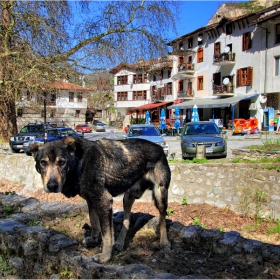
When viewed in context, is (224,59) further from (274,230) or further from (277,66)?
(274,230)

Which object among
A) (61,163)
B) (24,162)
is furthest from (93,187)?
(24,162)

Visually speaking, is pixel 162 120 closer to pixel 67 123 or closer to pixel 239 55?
pixel 239 55

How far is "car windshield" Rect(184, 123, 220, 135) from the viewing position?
14555 mm

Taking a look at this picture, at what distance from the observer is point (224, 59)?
37750 millimetres

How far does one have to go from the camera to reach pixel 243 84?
116 feet

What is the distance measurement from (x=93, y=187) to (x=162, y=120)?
29.4 meters

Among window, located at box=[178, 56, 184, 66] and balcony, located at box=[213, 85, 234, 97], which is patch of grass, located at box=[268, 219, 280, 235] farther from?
window, located at box=[178, 56, 184, 66]

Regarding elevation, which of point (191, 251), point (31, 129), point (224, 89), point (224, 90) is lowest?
point (191, 251)

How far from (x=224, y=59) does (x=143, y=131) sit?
25.5 metres

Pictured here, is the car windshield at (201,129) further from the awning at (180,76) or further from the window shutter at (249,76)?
the awning at (180,76)

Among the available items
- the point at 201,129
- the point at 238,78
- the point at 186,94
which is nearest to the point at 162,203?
the point at 201,129

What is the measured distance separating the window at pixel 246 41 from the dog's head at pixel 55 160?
34.6 m

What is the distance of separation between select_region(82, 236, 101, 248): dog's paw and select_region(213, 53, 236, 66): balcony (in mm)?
35582

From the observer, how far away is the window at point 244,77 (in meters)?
34.1
